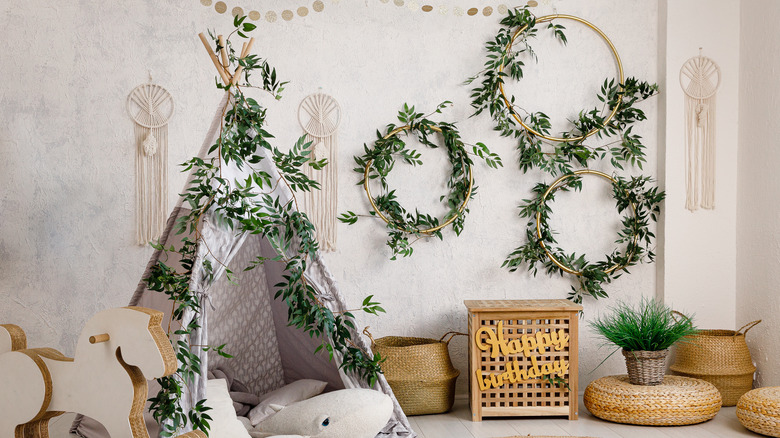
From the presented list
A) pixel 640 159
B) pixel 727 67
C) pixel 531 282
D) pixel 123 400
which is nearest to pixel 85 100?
pixel 123 400

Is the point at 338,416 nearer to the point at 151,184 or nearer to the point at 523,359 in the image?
the point at 523,359

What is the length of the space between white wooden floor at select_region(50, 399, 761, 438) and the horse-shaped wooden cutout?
0.84m

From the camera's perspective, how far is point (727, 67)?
341cm

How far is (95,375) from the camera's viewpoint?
69.1 inches

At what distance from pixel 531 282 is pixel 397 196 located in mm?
850

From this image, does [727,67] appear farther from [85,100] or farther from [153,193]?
[85,100]

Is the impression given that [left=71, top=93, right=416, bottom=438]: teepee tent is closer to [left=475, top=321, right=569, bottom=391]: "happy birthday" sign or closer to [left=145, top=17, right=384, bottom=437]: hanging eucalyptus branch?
[left=145, top=17, right=384, bottom=437]: hanging eucalyptus branch

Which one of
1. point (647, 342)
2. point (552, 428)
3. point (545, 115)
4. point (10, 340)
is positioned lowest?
point (552, 428)

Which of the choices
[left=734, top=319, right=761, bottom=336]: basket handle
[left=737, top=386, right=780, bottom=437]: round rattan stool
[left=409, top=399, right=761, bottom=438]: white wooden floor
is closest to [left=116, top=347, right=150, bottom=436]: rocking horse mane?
[left=409, top=399, right=761, bottom=438]: white wooden floor

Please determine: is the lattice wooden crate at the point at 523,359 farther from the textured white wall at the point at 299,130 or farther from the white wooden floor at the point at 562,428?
the textured white wall at the point at 299,130

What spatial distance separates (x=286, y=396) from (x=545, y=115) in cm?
194

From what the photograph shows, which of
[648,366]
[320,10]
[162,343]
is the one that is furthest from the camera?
[320,10]

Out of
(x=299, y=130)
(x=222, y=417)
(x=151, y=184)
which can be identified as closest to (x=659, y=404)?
(x=222, y=417)

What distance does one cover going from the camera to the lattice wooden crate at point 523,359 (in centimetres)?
297
